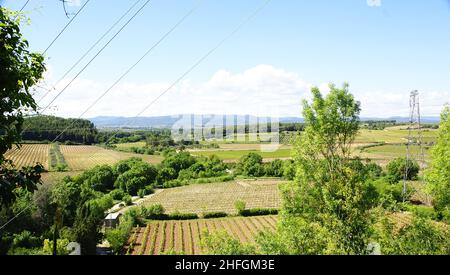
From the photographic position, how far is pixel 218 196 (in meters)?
43.5

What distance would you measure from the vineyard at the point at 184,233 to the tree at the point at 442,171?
14067mm

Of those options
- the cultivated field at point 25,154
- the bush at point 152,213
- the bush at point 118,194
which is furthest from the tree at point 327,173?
the bush at point 118,194

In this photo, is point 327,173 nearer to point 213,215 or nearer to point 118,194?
point 213,215

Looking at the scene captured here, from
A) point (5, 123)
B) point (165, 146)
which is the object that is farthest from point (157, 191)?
point (5, 123)

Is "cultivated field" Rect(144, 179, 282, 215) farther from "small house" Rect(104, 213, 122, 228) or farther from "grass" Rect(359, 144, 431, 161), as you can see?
"grass" Rect(359, 144, 431, 161)

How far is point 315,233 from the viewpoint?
7469 millimetres

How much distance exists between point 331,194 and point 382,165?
48363 mm

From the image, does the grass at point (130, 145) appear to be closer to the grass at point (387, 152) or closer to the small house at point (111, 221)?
the small house at point (111, 221)

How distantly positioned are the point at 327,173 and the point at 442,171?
347cm

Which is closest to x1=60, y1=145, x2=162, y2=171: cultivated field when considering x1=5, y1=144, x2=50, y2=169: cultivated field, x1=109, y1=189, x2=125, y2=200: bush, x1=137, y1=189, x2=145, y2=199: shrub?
x1=109, y1=189, x2=125, y2=200: bush

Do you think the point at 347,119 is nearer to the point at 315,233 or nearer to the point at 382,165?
the point at 315,233

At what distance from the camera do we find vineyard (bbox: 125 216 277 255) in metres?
23.6

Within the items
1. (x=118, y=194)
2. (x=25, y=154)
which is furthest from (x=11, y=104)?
(x=118, y=194)
